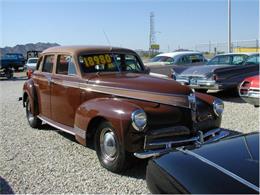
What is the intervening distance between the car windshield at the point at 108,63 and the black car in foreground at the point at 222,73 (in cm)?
446

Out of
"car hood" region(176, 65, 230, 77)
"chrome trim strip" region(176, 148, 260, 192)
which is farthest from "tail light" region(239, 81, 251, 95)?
"chrome trim strip" region(176, 148, 260, 192)

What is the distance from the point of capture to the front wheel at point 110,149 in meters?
4.73

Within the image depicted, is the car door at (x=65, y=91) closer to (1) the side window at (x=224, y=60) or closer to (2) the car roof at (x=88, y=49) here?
(2) the car roof at (x=88, y=49)

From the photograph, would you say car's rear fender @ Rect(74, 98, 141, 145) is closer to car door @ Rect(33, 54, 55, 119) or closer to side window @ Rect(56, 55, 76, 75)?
side window @ Rect(56, 55, 76, 75)

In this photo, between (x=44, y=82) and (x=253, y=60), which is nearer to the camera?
(x=44, y=82)

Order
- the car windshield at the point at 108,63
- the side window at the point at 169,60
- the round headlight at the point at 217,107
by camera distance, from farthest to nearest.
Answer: the side window at the point at 169,60, the car windshield at the point at 108,63, the round headlight at the point at 217,107

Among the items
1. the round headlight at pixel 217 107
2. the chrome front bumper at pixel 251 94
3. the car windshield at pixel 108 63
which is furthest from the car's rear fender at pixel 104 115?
the chrome front bumper at pixel 251 94

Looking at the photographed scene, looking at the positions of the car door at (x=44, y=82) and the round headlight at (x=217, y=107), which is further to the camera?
the car door at (x=44, y=82)

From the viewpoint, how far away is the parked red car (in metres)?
8.33

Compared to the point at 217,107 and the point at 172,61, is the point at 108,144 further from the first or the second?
the point at 172,61

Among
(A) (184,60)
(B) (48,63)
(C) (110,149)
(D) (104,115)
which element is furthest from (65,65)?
(A) (184,60)

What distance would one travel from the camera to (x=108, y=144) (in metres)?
→ 4.98

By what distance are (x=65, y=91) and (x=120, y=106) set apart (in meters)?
1.75

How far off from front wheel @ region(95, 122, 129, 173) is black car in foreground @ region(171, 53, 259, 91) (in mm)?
6303
